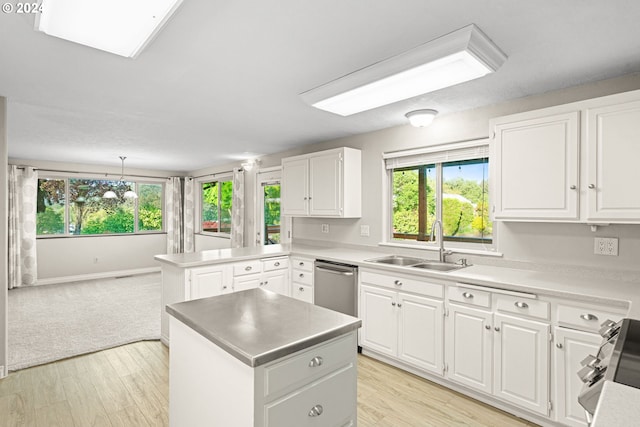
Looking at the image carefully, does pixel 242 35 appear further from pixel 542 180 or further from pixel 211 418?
pixel 542 180

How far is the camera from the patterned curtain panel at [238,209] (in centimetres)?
598

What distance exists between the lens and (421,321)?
2723 mm

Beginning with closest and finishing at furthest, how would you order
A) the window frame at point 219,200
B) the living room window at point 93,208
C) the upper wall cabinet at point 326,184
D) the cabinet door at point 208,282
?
the cabinet door at point 208,282 < the upper wall cabinet at point 326,184 < the living room window at point 93,208 < the window frame at point 219,200

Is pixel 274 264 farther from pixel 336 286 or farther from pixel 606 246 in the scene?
pixel 606 246

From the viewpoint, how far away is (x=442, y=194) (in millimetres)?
3357

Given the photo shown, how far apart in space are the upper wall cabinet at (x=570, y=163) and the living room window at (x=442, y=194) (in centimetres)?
49

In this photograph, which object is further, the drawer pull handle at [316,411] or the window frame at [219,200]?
the window frame at [219,200]

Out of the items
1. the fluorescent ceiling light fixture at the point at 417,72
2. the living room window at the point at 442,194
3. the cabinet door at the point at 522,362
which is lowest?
the cabinet door at the point at 522,362

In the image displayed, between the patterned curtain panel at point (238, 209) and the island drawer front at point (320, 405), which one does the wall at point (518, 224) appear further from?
the patterned curtain panel at point (238, 209)

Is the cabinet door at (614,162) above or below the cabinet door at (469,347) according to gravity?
above

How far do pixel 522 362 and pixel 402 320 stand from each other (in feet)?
3.02

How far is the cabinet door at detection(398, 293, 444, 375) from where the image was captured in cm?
262

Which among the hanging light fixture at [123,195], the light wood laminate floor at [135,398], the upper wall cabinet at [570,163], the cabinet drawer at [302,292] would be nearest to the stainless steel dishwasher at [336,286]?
the cabinet drawer at [302,292]

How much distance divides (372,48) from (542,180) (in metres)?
1.52
